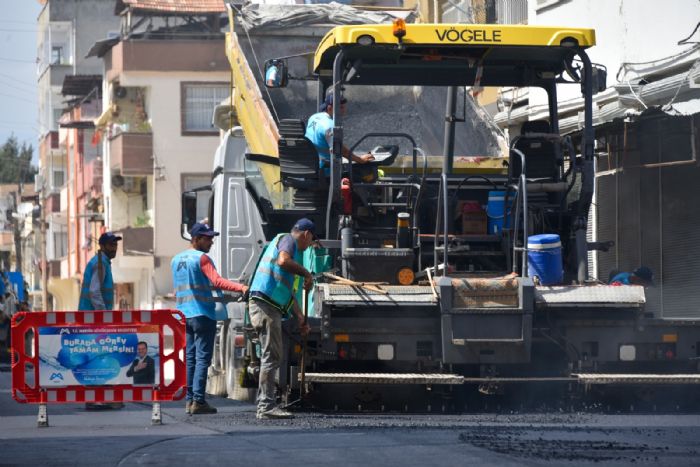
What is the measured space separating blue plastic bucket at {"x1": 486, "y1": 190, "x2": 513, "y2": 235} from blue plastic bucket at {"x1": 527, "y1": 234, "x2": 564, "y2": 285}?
1.75ft

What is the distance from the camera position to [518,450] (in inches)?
339

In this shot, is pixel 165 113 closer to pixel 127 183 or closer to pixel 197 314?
pixel 127 183

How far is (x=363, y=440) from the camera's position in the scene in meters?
9.20

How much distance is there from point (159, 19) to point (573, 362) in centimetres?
3866

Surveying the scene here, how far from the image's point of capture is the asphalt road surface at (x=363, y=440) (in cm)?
825

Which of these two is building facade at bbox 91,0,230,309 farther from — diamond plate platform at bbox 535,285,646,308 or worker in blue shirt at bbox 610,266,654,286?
diamond plate platform at bbox 535,285,646,308

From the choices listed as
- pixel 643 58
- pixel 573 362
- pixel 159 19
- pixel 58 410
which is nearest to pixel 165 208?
pixel 159 19

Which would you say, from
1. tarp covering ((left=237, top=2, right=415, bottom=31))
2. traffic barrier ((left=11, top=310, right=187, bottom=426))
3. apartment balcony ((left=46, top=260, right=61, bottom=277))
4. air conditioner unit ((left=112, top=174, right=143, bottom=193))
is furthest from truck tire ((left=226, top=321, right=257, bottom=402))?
apartment balcony ((left=46, top=260, right=61, bottom=277))

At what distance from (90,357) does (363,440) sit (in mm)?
3108

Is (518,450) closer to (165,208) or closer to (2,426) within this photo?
(2,426)

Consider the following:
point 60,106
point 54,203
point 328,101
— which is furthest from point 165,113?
point 328,101

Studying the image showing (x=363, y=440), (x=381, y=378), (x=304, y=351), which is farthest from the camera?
(x=304, y=351)

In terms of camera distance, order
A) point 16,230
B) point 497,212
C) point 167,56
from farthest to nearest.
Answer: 1. point 16,230
2. point 167,56
3. point 497,212

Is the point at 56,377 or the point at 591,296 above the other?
the point at 591,296
